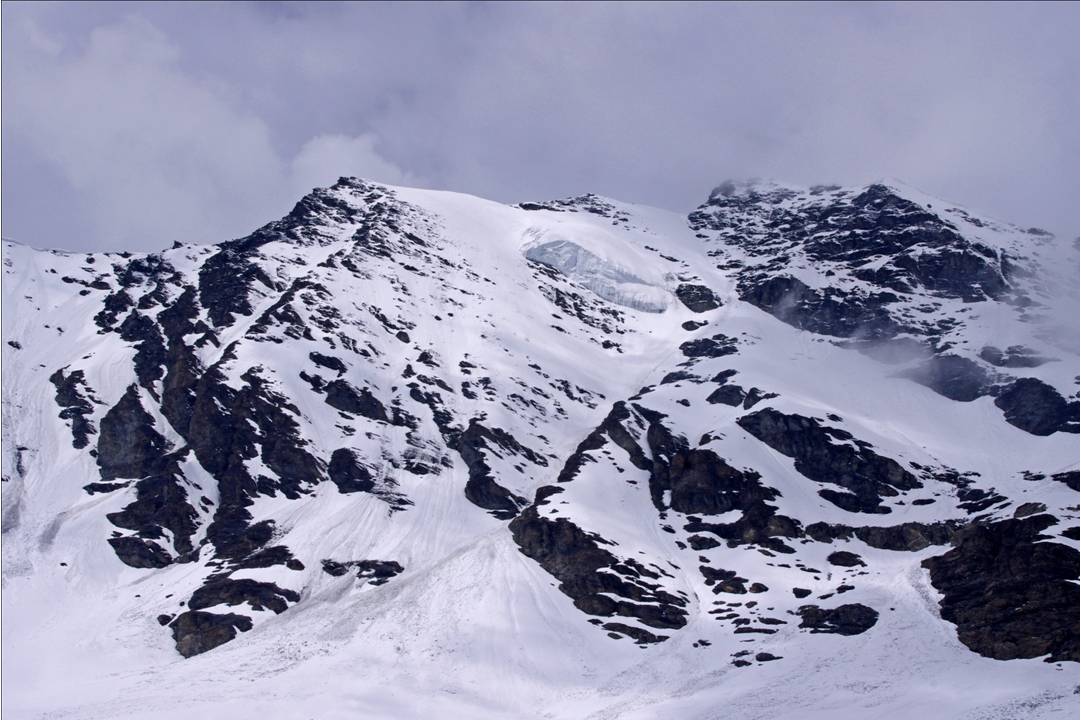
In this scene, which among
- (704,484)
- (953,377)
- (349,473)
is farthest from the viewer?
(953,377)

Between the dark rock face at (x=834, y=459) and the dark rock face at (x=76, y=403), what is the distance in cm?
7617

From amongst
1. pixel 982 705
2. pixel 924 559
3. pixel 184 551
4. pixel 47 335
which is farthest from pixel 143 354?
pixel 982 705

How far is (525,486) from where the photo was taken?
13238 cm

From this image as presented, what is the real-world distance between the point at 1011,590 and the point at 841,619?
13549 millimetres

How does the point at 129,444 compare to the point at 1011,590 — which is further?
the point at 129,444

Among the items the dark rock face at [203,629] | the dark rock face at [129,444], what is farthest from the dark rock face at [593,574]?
the dark rock face at [129,444]

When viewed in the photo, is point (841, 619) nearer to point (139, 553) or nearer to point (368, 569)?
point (368, 569)

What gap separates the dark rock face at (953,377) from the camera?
15575 cm

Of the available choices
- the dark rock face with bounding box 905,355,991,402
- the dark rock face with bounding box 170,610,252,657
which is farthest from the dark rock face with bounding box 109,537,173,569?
the dark rock face with bounding box 905,355,991,402

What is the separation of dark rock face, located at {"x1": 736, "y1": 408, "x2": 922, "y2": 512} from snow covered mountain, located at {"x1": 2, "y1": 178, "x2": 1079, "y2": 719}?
359 mm

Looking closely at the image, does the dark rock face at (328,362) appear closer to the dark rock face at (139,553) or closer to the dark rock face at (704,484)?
the dark rock face at (139,553)

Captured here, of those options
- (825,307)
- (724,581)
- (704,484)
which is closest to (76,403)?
(704,484)

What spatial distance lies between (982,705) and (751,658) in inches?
759

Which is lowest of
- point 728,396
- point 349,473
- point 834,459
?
point 349,473
